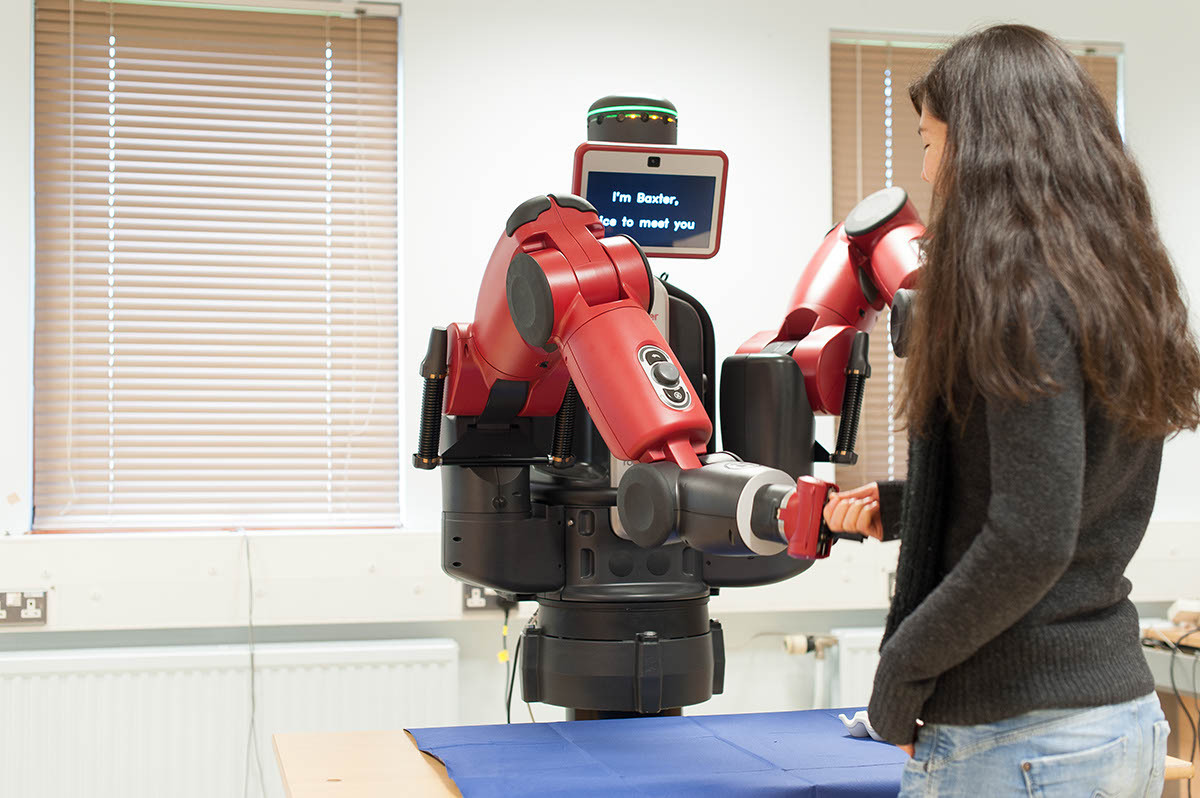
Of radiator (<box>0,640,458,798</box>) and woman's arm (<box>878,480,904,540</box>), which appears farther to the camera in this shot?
radiator (<box>0,640,458,798</box>)

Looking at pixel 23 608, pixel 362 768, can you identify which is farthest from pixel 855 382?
pixel 23 608

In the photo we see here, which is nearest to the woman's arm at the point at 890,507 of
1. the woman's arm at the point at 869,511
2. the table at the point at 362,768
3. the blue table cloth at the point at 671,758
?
the woman's arm at the point at 869,511

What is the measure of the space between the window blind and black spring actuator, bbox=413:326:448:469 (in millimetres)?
1247

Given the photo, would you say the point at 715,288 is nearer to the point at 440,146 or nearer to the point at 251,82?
the point at 440,146

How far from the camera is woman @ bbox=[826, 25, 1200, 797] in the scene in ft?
3.22

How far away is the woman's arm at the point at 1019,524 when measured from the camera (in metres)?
0.96

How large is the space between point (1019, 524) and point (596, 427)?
2.48ft

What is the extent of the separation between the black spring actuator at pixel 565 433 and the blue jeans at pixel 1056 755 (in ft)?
2.55

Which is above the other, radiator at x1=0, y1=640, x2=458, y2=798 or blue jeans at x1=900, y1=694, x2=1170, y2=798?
blue jeans at x1=900, y1=694, x2=1170, y2=798

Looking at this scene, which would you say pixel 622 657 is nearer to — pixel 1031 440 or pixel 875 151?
pixel 1031 440

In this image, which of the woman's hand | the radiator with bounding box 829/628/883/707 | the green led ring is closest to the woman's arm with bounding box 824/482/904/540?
the woman's hand

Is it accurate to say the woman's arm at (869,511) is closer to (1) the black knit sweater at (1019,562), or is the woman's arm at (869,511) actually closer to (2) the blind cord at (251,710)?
(1) the black knit sweater at (1019,562)

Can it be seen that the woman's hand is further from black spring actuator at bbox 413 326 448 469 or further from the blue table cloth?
black spring actuator at bbox 413 326 448 469

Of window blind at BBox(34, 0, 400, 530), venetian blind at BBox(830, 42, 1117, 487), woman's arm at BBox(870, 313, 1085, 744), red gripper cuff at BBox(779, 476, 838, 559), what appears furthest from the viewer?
venetian blind at BBox(830, 42, 1117, 487)
